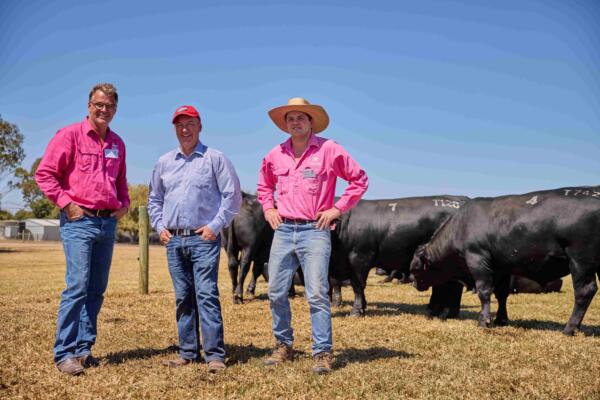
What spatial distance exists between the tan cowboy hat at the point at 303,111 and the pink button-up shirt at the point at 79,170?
5.61 ft

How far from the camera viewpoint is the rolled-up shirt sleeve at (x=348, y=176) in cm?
527

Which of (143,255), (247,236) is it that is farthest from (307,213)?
(143,255)

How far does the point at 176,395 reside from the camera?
4242 millimetres

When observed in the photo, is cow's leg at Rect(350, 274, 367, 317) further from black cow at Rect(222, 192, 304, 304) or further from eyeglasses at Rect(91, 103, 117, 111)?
eyeglasses at Rect(91, 103, 117, 111)

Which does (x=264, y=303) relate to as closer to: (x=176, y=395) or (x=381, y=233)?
(x=381, y=233)

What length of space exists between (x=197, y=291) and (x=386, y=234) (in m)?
A: 5.34

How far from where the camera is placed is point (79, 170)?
5160 millimetres

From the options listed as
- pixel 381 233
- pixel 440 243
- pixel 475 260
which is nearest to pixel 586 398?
pixel 475 260

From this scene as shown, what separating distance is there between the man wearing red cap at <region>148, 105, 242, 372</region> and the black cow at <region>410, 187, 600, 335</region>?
4.43m

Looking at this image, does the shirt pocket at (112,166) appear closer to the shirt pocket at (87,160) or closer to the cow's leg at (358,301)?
the shirt pocket at (87,160)

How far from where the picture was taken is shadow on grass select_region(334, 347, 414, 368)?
217 inches

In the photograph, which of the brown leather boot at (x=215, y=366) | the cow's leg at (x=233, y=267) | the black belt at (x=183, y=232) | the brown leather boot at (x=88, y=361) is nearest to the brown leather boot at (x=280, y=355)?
the brown leather boot at (x=215, y=366)

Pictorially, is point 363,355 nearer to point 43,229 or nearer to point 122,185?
point 122,185

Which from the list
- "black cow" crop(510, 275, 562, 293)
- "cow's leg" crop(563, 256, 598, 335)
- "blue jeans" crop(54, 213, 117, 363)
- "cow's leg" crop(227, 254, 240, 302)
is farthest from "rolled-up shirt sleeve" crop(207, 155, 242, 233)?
"black cow" crop(510, 275, 562, 293)
